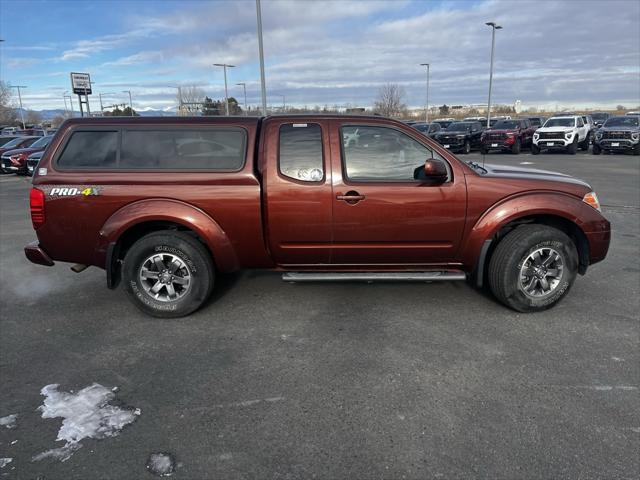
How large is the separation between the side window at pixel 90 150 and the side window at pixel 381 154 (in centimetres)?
218

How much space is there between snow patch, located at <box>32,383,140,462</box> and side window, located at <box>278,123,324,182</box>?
2.35 meters

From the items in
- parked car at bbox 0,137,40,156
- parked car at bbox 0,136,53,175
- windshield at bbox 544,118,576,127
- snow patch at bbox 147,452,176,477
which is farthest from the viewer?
windshield at bbox 544,118,576,127

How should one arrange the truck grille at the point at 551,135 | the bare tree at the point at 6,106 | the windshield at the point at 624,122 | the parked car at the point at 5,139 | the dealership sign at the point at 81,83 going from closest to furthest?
the parked car at the point at 5,139, the truck grille at the point at 551,135, the windshield at the point at 624,122, the dealership sign at the point at 81,83, the bare tree at the point at 6,106

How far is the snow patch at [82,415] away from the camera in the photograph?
272cm

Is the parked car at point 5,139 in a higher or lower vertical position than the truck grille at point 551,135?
higher

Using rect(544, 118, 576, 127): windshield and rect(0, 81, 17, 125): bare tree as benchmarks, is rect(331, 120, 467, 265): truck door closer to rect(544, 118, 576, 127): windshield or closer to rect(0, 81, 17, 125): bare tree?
rect(544, 118, 576, 127): windshield

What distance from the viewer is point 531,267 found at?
441 cm

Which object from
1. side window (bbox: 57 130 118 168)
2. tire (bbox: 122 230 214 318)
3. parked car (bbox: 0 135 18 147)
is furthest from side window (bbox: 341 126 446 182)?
parked car (bbox: 0 135 18 147)

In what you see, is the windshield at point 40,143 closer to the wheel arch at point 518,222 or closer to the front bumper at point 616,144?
the wheel arch at point 518,222

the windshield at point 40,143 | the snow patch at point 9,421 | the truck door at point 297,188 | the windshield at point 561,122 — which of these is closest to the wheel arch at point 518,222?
the truck door at point 297,188

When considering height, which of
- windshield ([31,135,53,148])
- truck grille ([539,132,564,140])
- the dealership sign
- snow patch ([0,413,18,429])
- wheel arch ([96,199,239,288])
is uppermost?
the dealership sign

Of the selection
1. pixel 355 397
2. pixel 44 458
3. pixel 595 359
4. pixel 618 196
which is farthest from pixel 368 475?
pixel 618 196

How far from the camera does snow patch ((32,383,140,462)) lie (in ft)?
8.93

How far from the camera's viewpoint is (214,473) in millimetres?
2479
